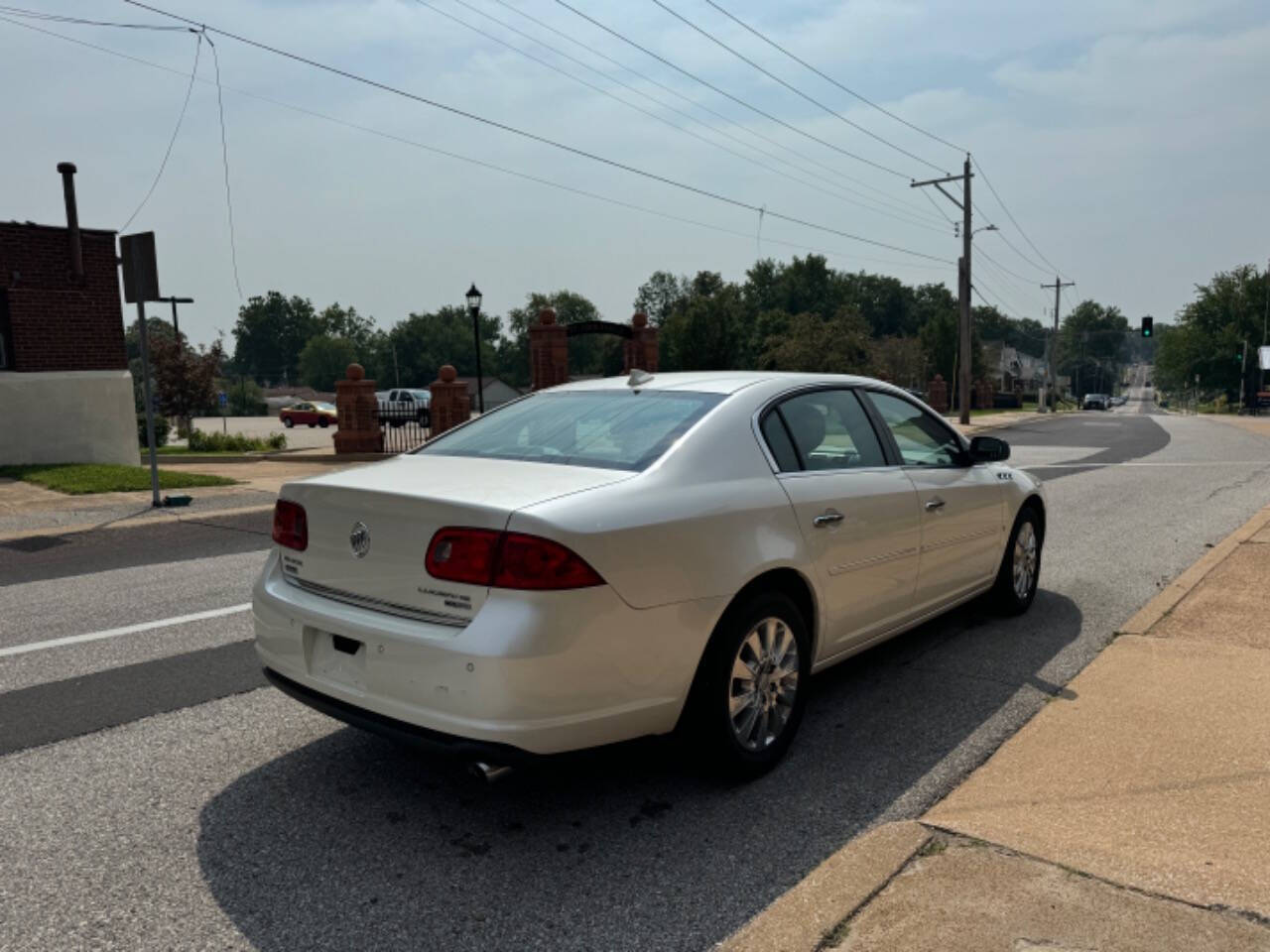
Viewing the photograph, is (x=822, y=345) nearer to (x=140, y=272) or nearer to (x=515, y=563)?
(x=140, y=272)

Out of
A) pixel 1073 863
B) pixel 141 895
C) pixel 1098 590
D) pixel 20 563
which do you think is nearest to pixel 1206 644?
pixel 1098 590

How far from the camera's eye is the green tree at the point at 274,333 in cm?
16075

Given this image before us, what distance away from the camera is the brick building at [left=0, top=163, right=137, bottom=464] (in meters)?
15.4

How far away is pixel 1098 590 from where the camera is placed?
6723 mm

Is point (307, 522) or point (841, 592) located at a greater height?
point (307, 522)

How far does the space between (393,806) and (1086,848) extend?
2322 mm

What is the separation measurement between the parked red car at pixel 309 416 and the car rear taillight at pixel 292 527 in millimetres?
47480

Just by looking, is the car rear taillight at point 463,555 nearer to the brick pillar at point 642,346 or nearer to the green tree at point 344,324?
the brick pillar at point 642,346

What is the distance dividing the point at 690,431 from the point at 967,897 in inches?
73.0

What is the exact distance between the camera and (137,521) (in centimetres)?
1055

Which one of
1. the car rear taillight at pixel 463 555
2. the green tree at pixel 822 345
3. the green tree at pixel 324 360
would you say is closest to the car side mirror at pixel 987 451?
the car rear taillight at pixel 463 555

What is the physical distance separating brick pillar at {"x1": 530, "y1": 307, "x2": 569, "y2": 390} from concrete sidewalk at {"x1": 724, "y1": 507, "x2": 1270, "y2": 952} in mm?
20661

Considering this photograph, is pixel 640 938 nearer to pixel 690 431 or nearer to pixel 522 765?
pixel 522 765

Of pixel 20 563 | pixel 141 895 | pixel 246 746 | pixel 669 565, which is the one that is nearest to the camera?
pixel 141 895
